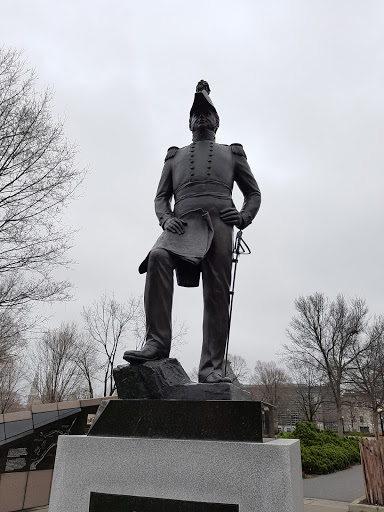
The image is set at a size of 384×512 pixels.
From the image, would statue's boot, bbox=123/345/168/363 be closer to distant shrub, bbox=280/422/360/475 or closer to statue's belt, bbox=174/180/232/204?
statue's belt, bbox=174/180/232/204

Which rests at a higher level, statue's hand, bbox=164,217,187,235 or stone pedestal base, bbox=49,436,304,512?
statue's hand, bbox=164,217,187,235

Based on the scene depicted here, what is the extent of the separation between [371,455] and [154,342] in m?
7.96

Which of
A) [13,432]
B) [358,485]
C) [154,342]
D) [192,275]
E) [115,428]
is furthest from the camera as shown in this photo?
[358,485]

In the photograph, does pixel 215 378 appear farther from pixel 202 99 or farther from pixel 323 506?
pixel 323 506

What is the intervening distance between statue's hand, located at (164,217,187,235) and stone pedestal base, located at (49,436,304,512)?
2.02 m

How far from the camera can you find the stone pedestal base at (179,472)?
2.98m

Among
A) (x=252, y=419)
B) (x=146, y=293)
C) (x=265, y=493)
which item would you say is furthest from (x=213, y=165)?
(x=265, y=493)

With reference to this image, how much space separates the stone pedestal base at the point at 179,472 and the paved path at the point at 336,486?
9.11 meters

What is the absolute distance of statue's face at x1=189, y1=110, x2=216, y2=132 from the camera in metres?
4.98

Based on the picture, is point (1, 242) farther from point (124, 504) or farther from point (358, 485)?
point (358, 485)

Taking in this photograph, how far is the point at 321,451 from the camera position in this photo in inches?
611

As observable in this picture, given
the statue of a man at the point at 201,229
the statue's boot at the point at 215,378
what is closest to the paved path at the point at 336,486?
the statue's boot at the point at 215,378

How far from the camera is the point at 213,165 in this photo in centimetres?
467

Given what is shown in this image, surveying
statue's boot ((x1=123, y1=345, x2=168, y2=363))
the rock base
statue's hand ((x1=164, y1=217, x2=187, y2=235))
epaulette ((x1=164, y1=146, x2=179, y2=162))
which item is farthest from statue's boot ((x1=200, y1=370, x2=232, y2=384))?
epaulette ((x1=164, y1=146, x2=179, y2=162))
